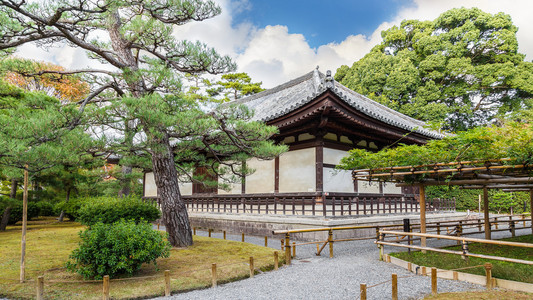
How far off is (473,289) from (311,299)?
3.04 metres

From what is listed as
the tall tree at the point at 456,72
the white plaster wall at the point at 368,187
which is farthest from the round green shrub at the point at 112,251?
the tall tree at the point at 456,72

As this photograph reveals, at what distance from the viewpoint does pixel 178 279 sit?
621 cm

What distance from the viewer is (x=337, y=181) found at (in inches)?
488

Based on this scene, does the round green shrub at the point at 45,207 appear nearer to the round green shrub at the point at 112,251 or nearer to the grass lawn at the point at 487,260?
the round green shrub at the point at 112,251

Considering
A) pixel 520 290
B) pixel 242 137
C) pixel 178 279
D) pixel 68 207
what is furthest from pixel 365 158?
pixel 68 207

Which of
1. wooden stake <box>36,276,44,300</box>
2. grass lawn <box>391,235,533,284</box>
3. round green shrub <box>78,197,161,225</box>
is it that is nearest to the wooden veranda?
grass lawn <box>391,235,533,284</box>

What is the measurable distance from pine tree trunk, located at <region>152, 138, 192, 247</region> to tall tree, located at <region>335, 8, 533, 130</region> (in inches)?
888

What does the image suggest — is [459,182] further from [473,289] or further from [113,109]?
[113,109]

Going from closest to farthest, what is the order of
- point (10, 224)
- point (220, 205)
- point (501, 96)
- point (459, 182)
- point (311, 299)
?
point (311, 299), point (459, 182), point (220, 205), point (10, 224), point (501, 96)

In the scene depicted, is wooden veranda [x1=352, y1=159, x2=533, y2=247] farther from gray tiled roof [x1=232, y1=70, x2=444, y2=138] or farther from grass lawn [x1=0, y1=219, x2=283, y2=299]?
gray tiled roof [x1=232, y1=70, x2=444, y2=138]

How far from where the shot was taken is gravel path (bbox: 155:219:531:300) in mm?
5547

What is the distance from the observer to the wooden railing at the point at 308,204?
11302 mm

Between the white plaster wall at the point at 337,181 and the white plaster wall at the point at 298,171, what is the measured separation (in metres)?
0.55

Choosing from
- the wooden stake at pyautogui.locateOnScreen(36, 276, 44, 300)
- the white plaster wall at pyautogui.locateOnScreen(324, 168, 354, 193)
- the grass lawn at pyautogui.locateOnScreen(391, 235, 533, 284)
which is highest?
the white plaster wall at pyautogui.locateOnScreen(324, 168, 354, 193)
